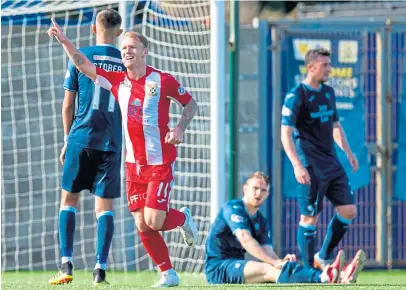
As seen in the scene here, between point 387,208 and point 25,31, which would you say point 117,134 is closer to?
point 25,31

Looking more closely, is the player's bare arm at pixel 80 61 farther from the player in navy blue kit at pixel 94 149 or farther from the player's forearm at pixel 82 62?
the player in navy blue kit at pixel 94 149

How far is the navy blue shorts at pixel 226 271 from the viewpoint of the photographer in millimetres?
8422

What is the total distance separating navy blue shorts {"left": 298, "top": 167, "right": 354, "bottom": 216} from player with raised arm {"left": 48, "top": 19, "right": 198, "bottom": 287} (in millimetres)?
1998

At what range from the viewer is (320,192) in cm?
919

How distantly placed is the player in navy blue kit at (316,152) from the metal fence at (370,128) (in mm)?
Result: 2177

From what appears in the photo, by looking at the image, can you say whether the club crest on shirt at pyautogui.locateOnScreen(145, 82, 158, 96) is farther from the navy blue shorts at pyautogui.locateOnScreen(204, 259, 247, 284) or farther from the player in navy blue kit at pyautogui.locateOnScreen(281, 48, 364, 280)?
the player in navy blue kit at pyautogui.locateOnScreen(281, 48, 364, 280)

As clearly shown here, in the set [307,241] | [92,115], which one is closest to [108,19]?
[92,115]

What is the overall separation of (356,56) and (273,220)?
177 cm

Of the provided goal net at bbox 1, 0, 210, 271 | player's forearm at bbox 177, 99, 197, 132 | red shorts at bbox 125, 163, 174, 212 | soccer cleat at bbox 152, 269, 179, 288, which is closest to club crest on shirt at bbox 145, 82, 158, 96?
player's forearm at bbox 177, 99, 197, 132

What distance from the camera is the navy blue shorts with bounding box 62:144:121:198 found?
26.3 ft

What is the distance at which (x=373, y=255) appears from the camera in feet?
38.8

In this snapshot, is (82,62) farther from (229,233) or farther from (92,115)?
(229,233)

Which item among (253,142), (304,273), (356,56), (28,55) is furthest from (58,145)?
(304,273)

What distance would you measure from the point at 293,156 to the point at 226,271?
1045 mm
